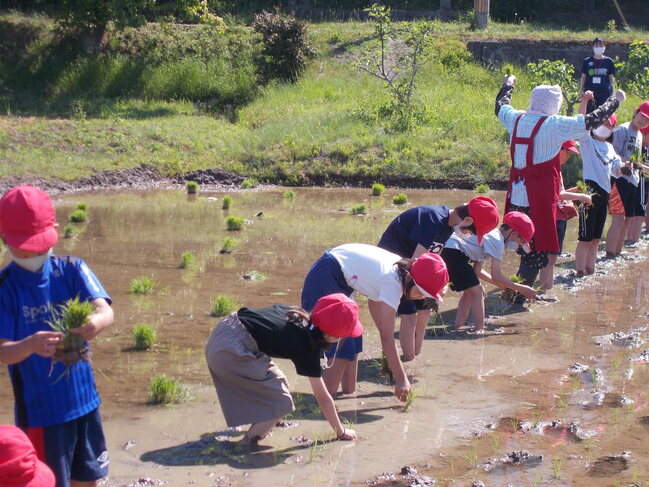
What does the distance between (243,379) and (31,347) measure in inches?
75.3

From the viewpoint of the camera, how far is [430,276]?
5488 mm

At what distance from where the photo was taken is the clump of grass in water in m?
3.74

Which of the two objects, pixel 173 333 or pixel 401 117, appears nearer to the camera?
pixel 173 333

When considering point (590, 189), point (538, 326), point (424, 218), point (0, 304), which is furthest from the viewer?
point (590, 189)

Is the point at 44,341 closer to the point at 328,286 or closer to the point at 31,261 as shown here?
the point at 31,261

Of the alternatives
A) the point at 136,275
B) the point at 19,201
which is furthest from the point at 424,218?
the point at 136,275

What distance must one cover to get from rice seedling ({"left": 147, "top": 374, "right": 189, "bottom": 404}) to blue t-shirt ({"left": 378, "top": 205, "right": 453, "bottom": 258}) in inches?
77.5

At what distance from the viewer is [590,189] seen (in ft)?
32.1

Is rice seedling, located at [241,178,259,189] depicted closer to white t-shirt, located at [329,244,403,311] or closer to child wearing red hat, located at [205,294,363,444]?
white t-shirt, located at [329,244,403,311]

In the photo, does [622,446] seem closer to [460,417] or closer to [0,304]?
[460,417]

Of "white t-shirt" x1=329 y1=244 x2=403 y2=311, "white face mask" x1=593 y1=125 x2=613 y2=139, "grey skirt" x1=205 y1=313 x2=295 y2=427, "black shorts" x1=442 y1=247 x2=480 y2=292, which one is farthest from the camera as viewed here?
"white face mask" x1=593 y1=125 x2=613 y2=139

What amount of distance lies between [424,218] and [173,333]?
8.30ft

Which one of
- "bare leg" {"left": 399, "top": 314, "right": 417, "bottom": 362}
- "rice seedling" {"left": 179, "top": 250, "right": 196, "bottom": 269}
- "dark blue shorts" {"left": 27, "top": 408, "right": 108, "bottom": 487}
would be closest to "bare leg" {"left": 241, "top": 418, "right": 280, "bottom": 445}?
"dark blue shorts" {"left": 27, "top": 408, "right": 108, "bottom": 487}

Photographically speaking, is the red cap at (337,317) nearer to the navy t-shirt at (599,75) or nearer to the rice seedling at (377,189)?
the rice seedling at (377,189)
